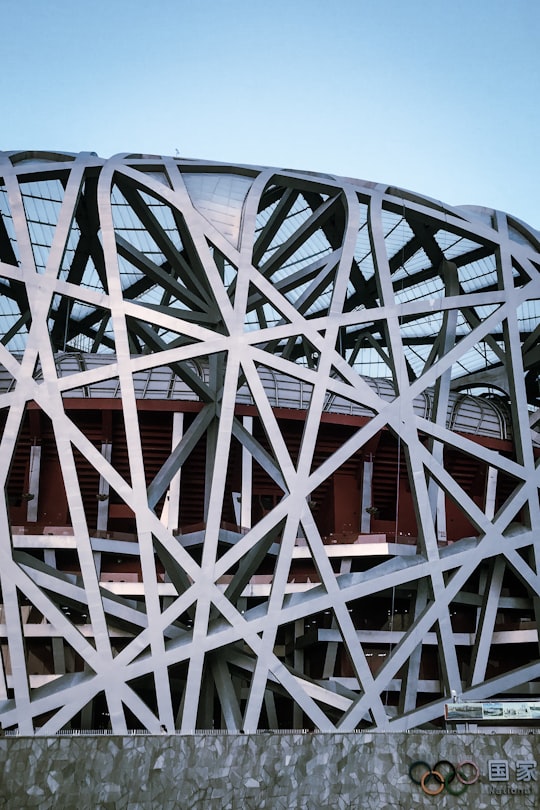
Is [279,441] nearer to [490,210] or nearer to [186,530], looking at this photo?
[186,530]

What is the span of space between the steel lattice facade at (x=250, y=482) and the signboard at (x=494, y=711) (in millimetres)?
4617

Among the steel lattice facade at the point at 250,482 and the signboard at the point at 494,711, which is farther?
the steel lattice facade at the point at 250,482

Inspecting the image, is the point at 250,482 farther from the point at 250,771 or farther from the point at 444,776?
the point at 444,776

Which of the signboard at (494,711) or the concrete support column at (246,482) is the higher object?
the concrete support column at (246,482)

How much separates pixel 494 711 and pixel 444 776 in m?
2.15

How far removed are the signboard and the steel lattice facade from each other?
4617 mm

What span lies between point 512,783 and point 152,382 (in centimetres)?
2186

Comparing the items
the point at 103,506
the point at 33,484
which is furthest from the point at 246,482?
the point at 33,484

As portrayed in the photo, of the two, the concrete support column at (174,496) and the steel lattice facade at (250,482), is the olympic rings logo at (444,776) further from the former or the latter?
the concrete support column at (174,496)

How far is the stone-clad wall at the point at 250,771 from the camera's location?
19.4m

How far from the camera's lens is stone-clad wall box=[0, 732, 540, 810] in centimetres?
1936

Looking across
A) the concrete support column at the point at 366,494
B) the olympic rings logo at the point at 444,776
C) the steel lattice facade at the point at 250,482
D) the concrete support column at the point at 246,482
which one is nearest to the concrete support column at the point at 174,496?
the steel lattice facade at the point at 250,482

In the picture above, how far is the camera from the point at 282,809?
2012cm

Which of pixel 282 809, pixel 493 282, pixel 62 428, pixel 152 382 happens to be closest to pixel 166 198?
pixel 62 428
